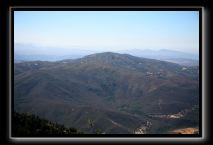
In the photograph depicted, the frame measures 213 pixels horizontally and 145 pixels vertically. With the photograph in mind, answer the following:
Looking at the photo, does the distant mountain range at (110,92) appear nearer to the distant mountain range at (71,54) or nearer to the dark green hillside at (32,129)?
the distant mountain range at (71,54)

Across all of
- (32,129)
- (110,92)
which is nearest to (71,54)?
(110,92)

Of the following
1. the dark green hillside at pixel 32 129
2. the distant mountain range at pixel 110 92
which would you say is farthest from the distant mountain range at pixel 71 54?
the dark green hillside at pixel 32 129

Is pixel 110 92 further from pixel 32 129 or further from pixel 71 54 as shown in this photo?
pixel 32 129

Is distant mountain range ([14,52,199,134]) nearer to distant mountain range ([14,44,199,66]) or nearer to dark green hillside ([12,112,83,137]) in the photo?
distant mountain range ([14,44,199,66])

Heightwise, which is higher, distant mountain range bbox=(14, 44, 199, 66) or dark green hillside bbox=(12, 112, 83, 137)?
distant mountain range bbox=(14, 44, 199, 66)

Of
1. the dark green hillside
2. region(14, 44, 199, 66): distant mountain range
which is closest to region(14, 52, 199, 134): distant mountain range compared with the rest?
region(14, 44, 199, 66): distant mountain range

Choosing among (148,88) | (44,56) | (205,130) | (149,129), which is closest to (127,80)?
(148,88)
